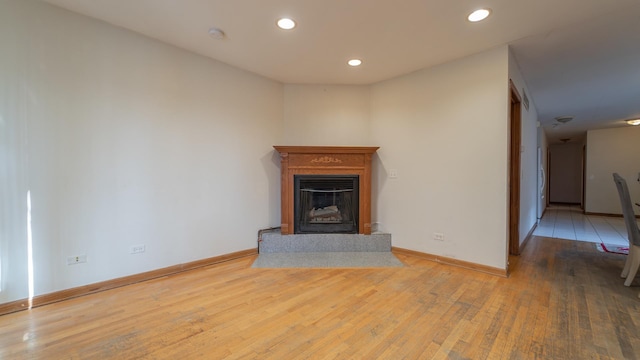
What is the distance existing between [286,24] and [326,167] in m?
1.88

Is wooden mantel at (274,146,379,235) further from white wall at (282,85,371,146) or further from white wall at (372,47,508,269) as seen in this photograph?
white wall at (282,85,371,146)

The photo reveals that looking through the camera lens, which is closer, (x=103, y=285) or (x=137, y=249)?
(x=103, y=285)

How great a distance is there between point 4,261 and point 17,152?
2.84 feet

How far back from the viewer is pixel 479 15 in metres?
2.33

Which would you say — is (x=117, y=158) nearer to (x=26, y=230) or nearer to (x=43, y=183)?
(x=43, y=183)

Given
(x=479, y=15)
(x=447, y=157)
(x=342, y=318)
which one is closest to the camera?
(x=342, y=318)

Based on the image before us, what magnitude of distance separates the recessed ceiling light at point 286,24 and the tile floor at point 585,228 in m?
5.69

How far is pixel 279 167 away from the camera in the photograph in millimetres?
4055

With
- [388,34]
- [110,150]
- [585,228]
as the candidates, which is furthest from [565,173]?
[110,150]

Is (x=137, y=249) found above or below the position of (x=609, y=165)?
below

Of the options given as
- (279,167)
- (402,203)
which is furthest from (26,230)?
(402,203)

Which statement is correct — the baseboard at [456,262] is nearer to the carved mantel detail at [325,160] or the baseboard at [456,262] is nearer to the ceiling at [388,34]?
the carved mantel detail at [325,160]

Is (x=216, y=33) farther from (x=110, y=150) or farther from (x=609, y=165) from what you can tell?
(x=609, y=165)

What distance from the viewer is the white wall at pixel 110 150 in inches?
84.8
